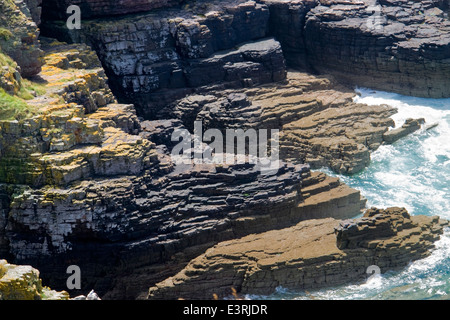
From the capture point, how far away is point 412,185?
61.4 m

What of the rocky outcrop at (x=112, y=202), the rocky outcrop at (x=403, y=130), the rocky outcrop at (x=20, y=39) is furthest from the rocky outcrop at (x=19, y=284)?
the rocky outcrop at (x=403, y=130)

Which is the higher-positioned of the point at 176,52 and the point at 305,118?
the point at 176,52

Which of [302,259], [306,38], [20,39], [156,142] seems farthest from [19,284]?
[306,38]

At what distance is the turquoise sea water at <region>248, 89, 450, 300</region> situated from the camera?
5122 centimetres

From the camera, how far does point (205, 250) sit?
5381 cm

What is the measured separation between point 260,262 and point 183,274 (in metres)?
4.67

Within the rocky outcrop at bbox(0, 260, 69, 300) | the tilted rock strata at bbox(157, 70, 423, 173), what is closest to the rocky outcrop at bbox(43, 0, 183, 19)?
the tilted rock strata at bbox(157, 70, 423, 173)

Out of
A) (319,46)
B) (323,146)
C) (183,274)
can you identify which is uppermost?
(319,46)

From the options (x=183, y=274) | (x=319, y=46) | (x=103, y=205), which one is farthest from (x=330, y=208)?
(x=319, y=46)

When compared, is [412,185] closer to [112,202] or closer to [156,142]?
[156,142]

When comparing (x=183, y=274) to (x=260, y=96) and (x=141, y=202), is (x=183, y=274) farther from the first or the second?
(x=260, y=96)

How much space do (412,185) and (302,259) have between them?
13.3 m

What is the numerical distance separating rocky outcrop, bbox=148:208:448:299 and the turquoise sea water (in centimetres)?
74

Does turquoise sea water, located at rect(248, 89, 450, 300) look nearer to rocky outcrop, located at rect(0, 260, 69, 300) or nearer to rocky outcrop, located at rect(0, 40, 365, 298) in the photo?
rocky outcrop, located at rect(0, 40, 365, 298)
